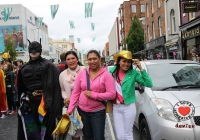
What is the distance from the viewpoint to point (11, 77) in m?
9.00

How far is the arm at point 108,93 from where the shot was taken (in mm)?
3572

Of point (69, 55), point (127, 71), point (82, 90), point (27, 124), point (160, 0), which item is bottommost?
point (27, 124)

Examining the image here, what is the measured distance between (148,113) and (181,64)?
5.71 ft

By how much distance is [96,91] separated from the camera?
364cm

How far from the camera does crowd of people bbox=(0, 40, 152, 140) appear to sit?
3695mm

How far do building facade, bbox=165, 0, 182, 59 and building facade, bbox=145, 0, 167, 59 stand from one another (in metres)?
1.87

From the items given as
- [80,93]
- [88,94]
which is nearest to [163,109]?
[88,94]

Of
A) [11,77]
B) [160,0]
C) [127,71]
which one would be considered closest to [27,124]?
[127,71]

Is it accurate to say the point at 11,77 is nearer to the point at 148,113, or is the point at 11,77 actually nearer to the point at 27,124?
the point at 27,124

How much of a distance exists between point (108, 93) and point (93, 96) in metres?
0.22

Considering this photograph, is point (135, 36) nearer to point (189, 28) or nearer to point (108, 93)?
point (189, 28)

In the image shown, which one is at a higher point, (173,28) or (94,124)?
(173,28)

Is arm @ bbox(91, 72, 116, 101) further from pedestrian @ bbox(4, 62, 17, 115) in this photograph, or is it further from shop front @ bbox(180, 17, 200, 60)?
shop front @ bbox(180, 17, 200, 60)

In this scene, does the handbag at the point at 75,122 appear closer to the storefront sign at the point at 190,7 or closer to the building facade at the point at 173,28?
the storefront sign at the point at 190,7
